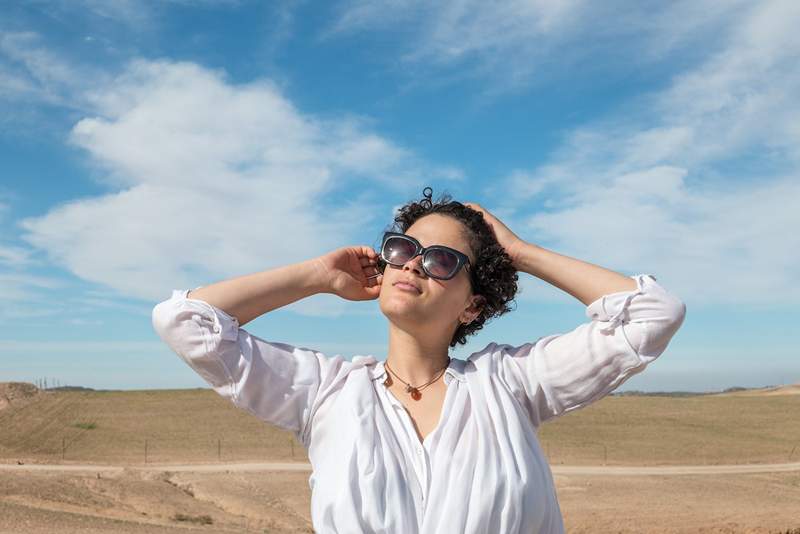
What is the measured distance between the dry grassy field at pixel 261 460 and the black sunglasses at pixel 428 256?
44.4 ft

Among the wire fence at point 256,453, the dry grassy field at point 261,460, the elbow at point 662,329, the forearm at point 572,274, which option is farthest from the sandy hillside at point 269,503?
the elbow at point 662,329

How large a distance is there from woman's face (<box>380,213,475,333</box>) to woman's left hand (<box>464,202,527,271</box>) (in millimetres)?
147

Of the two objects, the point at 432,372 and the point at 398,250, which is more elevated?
the point at 398,250

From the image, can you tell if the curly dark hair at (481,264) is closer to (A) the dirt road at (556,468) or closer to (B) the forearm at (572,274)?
(B) the forearm at (572,274)

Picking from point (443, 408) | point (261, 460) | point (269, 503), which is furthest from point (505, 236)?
point (261, 460)

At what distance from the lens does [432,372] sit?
8.55 feet

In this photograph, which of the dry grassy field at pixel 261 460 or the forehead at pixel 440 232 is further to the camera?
the dry grassy field at pixel 261 460

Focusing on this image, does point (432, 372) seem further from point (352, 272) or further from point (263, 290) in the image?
point (263, 290)

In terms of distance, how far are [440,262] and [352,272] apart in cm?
41

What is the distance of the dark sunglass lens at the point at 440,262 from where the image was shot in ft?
8.27

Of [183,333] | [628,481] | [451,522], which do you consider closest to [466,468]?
[451,522]

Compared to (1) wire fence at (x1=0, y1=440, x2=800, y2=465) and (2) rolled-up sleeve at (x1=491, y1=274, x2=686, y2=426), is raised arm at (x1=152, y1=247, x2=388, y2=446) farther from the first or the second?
(1) wire fence at (x1=0, y1=440, x2=800, y2=465)

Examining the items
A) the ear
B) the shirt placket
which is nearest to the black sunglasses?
the ear

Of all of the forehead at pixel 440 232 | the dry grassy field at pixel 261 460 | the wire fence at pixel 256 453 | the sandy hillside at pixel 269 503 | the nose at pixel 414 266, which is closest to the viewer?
the nose at pixel 414 266
